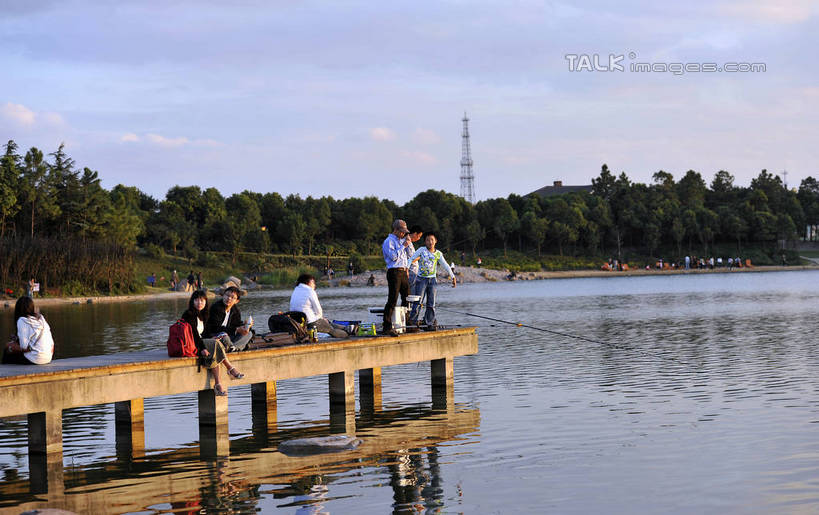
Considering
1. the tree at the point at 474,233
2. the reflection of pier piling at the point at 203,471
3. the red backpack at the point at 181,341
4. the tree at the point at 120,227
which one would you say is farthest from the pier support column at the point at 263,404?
the tree at the point at 474,233

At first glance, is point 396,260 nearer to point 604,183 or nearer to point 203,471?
point 203,471

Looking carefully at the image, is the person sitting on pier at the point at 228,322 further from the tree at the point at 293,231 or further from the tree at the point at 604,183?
the tree at the point at 604,183

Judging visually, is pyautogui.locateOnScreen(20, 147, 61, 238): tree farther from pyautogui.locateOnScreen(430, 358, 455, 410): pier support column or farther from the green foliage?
pyautogui.locateOnScreen(430, 358, 455, 410): pier support column

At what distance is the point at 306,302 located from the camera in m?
17.2

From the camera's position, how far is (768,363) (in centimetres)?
2422

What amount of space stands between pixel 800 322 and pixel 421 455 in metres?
27.8

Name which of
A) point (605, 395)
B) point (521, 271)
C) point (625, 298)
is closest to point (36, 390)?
point (605, 395)

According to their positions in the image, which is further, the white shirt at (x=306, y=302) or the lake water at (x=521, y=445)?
the white shirt at (x=306, y=302)

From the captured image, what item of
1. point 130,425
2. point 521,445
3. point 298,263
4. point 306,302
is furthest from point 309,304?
point 298,263

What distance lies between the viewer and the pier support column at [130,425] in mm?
15945

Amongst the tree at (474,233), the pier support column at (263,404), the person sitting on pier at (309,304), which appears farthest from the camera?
the tree at (474,233)

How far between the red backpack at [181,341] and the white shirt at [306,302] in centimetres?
253

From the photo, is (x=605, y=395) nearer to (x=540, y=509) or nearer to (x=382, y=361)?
(x=382, y=361)

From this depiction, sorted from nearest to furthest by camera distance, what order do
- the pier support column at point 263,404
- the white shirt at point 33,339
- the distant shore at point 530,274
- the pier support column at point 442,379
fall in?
the white shirt at point 33,339 → the pier support column at point 263,404 → the pier support column at point 442,379 → the distant shore at point 530,274
